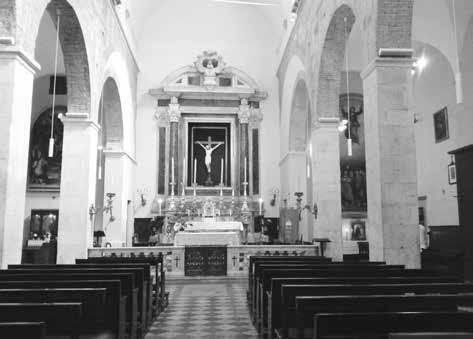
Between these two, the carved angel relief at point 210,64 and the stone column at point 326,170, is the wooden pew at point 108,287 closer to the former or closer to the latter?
the stone column at point 326,170

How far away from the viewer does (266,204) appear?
18031 mm

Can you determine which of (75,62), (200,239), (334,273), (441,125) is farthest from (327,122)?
(334,273)

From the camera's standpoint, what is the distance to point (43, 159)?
665 inches

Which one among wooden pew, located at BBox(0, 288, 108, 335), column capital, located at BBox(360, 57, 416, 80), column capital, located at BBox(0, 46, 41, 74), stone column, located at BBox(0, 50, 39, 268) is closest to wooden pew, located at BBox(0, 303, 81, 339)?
wooden pew, located at BBox(0, 288, 108, 335)

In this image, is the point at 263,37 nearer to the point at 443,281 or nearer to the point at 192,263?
the point at 192,263

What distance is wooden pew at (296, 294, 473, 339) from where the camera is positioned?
3.18 meters

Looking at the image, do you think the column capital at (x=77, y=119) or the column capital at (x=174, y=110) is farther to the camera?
the column capital at (x=174, y=110)

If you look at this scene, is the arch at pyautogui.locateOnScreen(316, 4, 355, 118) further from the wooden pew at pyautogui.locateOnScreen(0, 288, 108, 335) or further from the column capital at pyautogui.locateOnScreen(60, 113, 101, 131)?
the wooden pew at pyautogui.locateOnScreen(0, 288, 108, 335)

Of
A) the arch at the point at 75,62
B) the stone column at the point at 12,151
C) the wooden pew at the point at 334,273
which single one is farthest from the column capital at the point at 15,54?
the wooden pew at the point at 334,273

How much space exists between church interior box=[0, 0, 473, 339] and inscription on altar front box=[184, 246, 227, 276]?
0.18 feet

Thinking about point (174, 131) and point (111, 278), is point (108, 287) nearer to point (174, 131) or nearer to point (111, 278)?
point (111, 278)

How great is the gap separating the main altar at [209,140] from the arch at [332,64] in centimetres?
680

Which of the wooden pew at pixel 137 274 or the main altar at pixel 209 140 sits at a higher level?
the main altar at pixel 209 140

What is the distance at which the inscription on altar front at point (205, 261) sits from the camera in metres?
11.1
